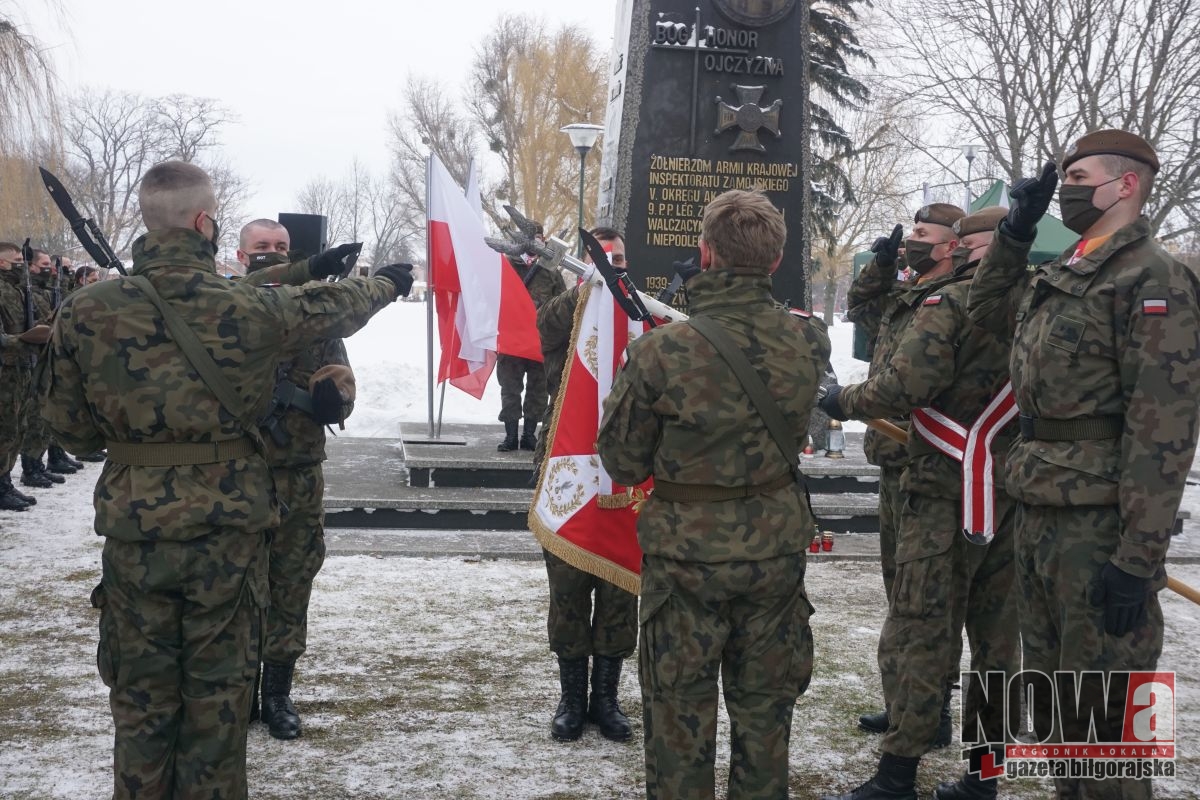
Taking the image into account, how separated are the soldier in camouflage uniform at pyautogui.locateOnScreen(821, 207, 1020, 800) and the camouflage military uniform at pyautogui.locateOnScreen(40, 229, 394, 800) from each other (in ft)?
7.04

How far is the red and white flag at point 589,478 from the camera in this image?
4.15m

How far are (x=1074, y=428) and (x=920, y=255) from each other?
1347mm

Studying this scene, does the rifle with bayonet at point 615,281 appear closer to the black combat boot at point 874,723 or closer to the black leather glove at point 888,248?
the black leather glove at point 888,248

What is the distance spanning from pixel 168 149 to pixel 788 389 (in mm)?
38735

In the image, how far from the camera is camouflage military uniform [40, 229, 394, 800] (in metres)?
3.11

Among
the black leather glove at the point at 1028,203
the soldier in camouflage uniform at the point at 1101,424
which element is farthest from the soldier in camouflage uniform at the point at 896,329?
the soldier in camouflage uniform at the point at 1101,424

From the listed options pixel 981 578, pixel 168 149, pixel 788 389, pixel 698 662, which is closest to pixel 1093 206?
pixel 788 389

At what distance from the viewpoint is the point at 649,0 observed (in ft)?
27.2

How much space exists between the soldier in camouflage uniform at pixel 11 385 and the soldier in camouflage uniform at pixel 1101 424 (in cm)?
805

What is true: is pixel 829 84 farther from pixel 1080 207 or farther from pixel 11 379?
pixel 1080 207

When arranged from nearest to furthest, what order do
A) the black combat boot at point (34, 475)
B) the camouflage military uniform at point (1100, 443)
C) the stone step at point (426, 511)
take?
Result: the camouflage military uniform at point (1100, 443) → the stone step at point (426, 511) → the black combat boot at point (34, 475)

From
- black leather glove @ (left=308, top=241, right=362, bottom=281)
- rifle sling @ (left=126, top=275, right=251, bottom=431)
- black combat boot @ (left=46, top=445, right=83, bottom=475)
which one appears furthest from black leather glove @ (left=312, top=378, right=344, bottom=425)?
black combat boot @ (left=46, top=445, right=83, bottom=475)

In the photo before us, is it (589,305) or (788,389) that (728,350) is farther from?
(589,305)

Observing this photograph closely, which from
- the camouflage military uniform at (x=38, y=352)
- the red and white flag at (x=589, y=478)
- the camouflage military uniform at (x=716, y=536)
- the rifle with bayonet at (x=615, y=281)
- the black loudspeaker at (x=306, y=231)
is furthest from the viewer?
the camouflage military uniform at (x=38, y=352)
